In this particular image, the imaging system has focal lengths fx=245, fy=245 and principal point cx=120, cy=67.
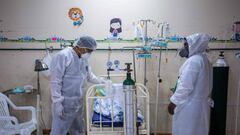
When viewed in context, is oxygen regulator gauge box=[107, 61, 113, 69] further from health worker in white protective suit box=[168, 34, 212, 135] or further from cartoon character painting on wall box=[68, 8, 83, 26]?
health worker in white protective suit box=[168, 34, 212, 135]

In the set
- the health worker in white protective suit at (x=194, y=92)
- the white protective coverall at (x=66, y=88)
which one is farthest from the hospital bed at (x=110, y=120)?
the health worker in white protective suit at (x=194, y=92)

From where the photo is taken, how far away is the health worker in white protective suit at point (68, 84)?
7.80ft

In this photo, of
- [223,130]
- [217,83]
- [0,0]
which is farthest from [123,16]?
[223,130]

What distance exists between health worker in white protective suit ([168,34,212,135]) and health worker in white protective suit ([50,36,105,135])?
0.96m

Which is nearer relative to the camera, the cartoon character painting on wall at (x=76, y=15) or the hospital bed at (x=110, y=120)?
the hospital bed at (x=110, y=120)

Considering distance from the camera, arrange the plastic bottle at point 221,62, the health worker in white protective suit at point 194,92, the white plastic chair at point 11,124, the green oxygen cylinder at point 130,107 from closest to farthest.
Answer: the health worker in white protective suit at point 194,92
the green oxygen cylinder at point 130,107
the white plastic chair at point 11,124
the plastic bottle at point 221,62

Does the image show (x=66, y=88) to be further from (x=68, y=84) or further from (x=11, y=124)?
(x=11, y=124)

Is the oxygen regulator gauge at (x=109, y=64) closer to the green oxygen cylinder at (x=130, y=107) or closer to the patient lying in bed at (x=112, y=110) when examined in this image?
the patient lying in bed at (x=112, y=110)

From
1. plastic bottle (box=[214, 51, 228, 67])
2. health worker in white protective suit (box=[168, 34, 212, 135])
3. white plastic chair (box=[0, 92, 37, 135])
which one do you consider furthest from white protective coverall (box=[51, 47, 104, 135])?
plastic bottle (box=[214, 51, 228, 67])

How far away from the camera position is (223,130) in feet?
10.3

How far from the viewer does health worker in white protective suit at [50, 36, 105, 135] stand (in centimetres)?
238

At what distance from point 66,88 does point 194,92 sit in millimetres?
1235

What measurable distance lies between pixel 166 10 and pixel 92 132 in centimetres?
185

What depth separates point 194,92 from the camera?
7.30 ft
